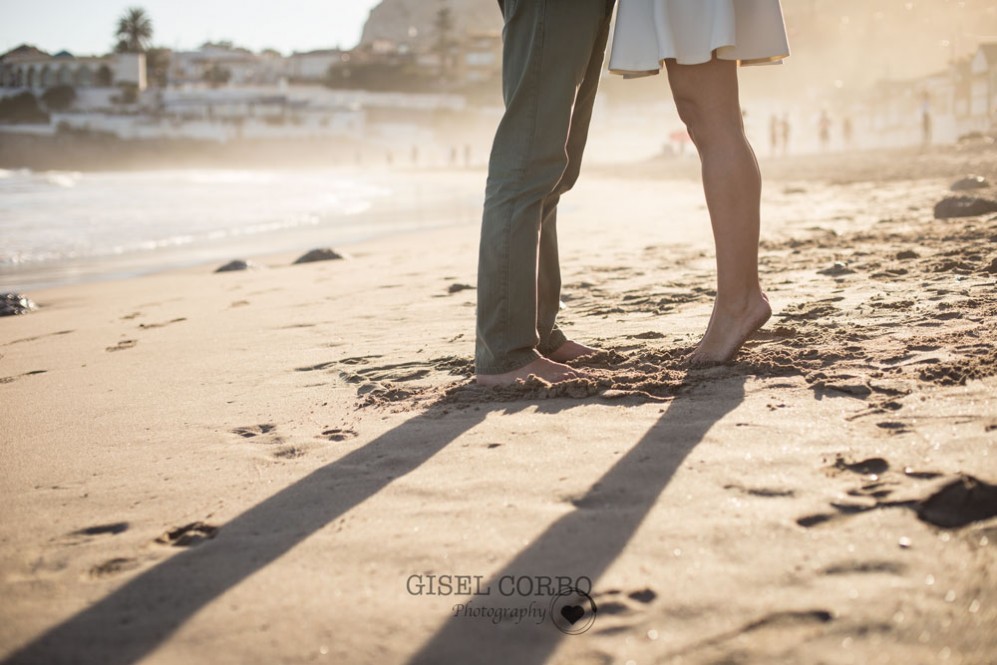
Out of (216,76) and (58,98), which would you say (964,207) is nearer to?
(58,98)

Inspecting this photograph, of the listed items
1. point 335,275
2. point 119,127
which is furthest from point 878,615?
point 119,127

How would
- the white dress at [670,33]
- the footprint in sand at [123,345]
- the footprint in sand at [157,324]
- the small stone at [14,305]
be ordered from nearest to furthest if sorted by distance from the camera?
the white dress at [670,33] < the footprint in sand at [123,345] < the footprint in sand at [157,324] < the small stone at [14,305]

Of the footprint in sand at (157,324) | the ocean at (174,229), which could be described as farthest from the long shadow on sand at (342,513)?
the ocean at (174,229)

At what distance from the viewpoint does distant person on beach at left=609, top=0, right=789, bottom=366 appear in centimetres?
216

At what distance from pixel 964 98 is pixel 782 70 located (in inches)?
2111

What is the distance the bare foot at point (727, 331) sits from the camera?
2.26m

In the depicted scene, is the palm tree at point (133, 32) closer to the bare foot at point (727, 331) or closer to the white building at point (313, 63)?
the white building at point (313, 63)

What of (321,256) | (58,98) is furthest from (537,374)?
(58,98)

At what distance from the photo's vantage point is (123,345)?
3.48 m

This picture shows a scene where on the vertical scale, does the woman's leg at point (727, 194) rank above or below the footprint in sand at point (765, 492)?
above

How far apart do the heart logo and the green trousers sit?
1.18 m

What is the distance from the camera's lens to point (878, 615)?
3.24 feet

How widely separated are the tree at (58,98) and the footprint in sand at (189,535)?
88.9 meters

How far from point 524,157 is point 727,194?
0.56 meters
